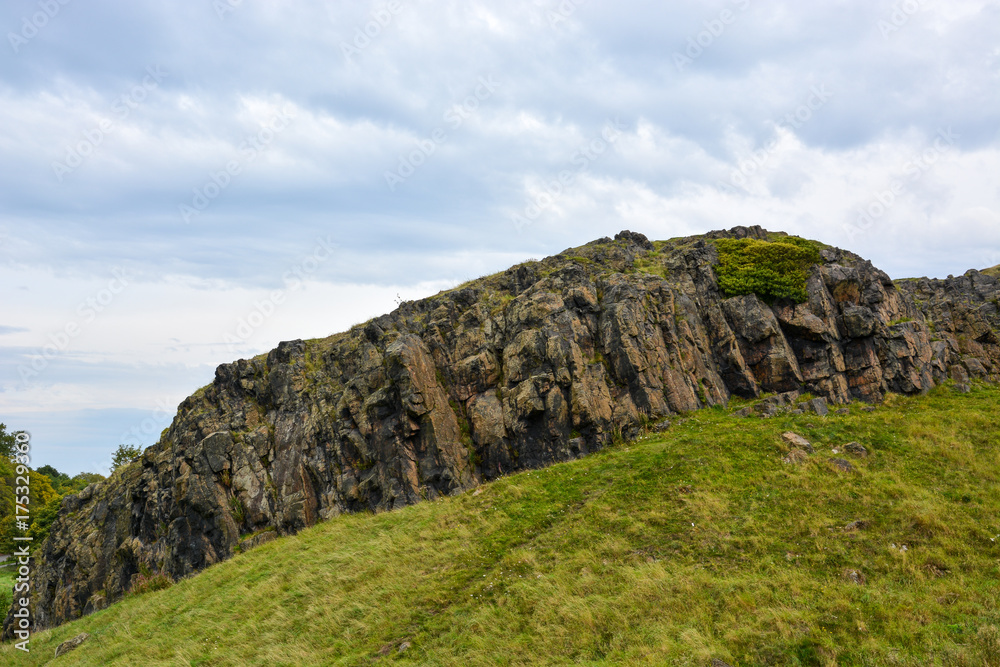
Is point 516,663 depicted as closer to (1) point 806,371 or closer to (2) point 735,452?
(2) point 735,452

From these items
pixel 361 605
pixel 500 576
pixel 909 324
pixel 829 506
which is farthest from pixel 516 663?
pixel 909 324

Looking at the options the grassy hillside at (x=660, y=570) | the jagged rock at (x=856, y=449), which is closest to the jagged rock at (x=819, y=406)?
the grassy hillside at (x=660, y=570)

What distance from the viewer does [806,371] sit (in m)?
33.3

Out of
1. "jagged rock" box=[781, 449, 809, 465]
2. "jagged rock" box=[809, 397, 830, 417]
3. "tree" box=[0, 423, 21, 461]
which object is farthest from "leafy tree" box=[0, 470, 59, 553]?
"jagged rock" box=[809, 397, 830, 417]

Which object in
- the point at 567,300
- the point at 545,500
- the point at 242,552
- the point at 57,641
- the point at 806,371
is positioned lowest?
the point at 57,641

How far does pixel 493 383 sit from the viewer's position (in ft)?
109

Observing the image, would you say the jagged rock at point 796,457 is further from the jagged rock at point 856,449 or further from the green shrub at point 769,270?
the green shrub at point 769,270

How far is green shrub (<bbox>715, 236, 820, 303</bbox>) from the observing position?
35.6 meters

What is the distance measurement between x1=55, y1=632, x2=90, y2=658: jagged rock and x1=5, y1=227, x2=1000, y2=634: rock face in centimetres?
852

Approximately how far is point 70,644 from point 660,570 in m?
31.1

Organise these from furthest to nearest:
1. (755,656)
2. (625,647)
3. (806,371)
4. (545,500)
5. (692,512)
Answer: (806,371) < (545,500) < (692,512) < (625,647) < (755,656)

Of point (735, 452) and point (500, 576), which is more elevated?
point (735, 452)

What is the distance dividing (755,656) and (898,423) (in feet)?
71.9

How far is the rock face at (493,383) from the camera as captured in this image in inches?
1234
